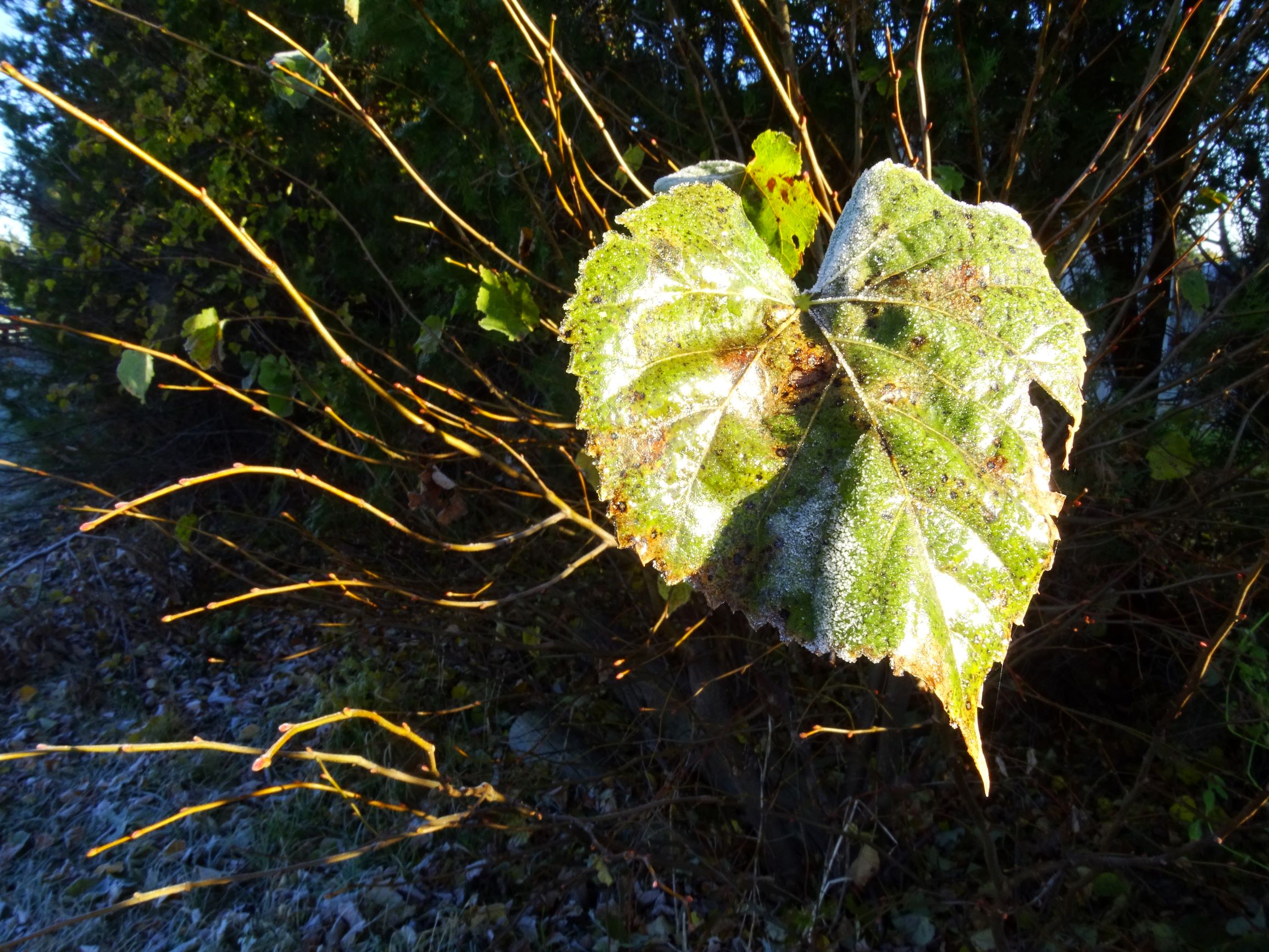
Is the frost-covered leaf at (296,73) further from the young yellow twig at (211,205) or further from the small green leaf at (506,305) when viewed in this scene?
the small green leaf at (506,305)

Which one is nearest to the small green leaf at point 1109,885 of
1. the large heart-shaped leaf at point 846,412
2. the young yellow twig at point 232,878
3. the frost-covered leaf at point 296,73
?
the young yellow twig at point 232,878

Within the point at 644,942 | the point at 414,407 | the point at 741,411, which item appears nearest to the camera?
the point at 741,411

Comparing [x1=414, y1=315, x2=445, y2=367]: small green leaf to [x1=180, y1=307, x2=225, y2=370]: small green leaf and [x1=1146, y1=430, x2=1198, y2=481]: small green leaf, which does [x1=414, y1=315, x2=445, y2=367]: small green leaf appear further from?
[x1=1146, y1=430, x2=1198, y2=481]: small green leaf

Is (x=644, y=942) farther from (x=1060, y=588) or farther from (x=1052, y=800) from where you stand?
(x=1060, y=588)

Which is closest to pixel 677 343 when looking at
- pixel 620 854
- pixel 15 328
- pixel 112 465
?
pixel 620 854

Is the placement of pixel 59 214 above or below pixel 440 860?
above

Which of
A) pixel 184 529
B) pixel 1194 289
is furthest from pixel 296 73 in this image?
pixel 1194 289

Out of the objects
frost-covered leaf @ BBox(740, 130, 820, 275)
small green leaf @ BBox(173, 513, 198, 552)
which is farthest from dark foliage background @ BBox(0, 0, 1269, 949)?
frost-covered leaf @ BBox(740, 130, 820, 275)
